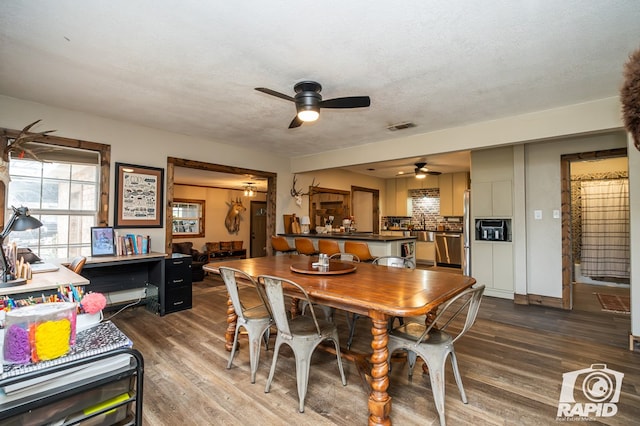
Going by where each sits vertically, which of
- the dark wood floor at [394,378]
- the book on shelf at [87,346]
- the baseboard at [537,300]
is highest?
the book on shelf at [87,346]

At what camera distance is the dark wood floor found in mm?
1938

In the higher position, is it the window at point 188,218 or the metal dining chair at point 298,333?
the window at point 188,218

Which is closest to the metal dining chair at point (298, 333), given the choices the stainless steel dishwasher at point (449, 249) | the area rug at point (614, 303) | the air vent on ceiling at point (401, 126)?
the air vent on ceiling at point (401, 126)

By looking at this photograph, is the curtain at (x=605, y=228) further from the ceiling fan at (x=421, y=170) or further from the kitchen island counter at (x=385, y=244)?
the kitchen island counter at (x=385, y=244)

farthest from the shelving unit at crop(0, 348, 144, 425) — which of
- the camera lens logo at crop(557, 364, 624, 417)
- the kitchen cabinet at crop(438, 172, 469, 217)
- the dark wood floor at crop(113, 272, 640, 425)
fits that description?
the kitchen cabinet at crop(438, 172, 469, 217)

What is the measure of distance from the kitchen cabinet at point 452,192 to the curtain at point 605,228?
2.46 metres

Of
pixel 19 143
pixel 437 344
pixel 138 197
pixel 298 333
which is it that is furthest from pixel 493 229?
pixel 19 143

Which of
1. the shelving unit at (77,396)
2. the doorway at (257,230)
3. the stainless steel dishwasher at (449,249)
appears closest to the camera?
the shelving unit at (77,396)

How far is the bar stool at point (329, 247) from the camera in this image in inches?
200

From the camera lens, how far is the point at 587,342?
3076mm

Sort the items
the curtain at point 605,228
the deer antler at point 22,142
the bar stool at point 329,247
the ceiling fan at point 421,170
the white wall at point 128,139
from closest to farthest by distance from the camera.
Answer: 1. the deer antler at point 22,142
2. the white wall at point 128,139
3. the bar stool at point 329,247
4. the curtain at point 605,228
5. the ceiling fan at point 421,170

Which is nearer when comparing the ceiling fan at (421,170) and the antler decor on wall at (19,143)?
the antler decor on wall at (19,143)

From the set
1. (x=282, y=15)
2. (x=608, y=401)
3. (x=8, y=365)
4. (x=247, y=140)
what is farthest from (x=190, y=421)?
(x=247, y=140)

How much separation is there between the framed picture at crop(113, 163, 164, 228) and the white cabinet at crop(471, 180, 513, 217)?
490 cm
